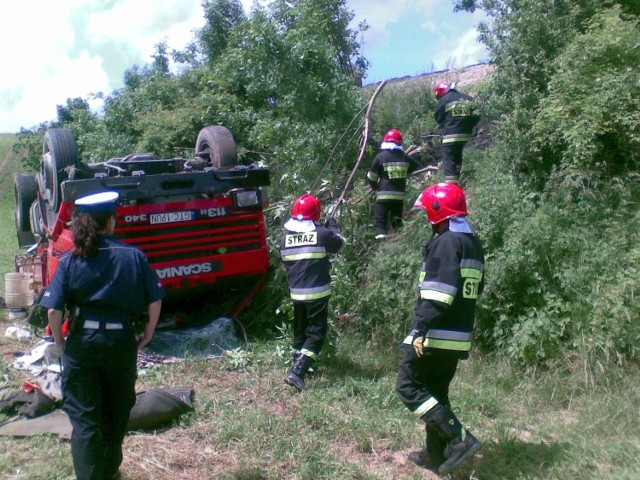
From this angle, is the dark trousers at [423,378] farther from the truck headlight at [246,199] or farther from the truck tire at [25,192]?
the truck tire at [25,192]

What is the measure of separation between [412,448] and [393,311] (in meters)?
2.08

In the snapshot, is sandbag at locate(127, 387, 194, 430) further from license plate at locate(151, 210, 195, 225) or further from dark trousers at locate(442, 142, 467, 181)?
dark trousers at locate(442, 142, 467, 181)

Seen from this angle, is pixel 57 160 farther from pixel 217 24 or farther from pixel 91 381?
pixel 217 24

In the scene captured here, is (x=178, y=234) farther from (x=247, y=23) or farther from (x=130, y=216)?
(x=247, y=23)

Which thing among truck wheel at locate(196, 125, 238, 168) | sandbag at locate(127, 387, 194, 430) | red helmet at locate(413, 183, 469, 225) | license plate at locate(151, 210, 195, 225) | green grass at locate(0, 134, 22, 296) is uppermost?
truck wheel at locate(196, 125, 238, 168)

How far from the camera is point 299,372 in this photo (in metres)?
5.69

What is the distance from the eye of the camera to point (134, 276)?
3.81 m

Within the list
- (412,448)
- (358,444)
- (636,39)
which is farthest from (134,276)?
(636,39)

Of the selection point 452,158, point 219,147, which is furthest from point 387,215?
point 219,147

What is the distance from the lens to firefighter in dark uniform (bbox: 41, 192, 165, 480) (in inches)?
146

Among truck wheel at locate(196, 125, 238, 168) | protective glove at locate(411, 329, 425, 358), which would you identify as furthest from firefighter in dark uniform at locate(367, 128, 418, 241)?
protective glove at locate(411, 329, 425, 358)

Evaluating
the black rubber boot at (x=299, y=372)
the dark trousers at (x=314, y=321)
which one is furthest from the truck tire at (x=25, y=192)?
the black rubber boot at (x=299, y=372)

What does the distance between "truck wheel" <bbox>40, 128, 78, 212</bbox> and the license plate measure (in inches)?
37.0

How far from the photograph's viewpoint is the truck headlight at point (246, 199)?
688 cm
